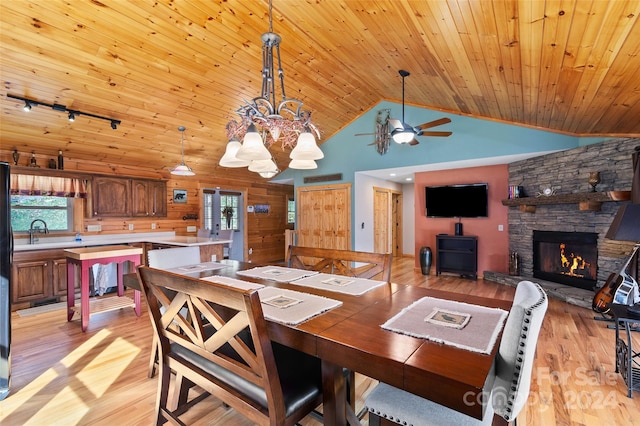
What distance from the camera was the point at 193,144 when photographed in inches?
215

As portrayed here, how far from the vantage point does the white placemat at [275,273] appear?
216 centimetres

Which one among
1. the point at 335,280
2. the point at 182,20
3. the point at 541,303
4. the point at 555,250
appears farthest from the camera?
the point at 555,250

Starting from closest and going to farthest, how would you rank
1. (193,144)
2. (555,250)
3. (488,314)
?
(488,314)
(555,250)
(193,144)

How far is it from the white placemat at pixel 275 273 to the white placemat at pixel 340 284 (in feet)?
0.30

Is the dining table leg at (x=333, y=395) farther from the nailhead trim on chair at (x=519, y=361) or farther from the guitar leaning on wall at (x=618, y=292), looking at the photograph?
the guitar leaning on wall at (x=618, y=292)

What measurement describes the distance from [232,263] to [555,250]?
5132 mm

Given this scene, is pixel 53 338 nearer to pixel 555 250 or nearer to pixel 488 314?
pixel 488 314

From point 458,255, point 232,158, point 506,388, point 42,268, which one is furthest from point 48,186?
point 458,255

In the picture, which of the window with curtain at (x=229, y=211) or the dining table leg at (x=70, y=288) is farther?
the window with curtain at (x=229, y=211)

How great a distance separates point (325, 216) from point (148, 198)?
3.67 m

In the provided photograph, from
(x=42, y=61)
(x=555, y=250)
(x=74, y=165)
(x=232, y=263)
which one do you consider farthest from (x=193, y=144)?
(x=555, y=250)

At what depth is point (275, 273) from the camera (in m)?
2.32

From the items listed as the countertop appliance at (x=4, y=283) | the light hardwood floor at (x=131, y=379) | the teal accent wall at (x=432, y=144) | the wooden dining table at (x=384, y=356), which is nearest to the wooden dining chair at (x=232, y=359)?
the wooden dining table at (x=384, y=356)

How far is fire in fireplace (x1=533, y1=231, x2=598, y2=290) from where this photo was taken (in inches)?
172
